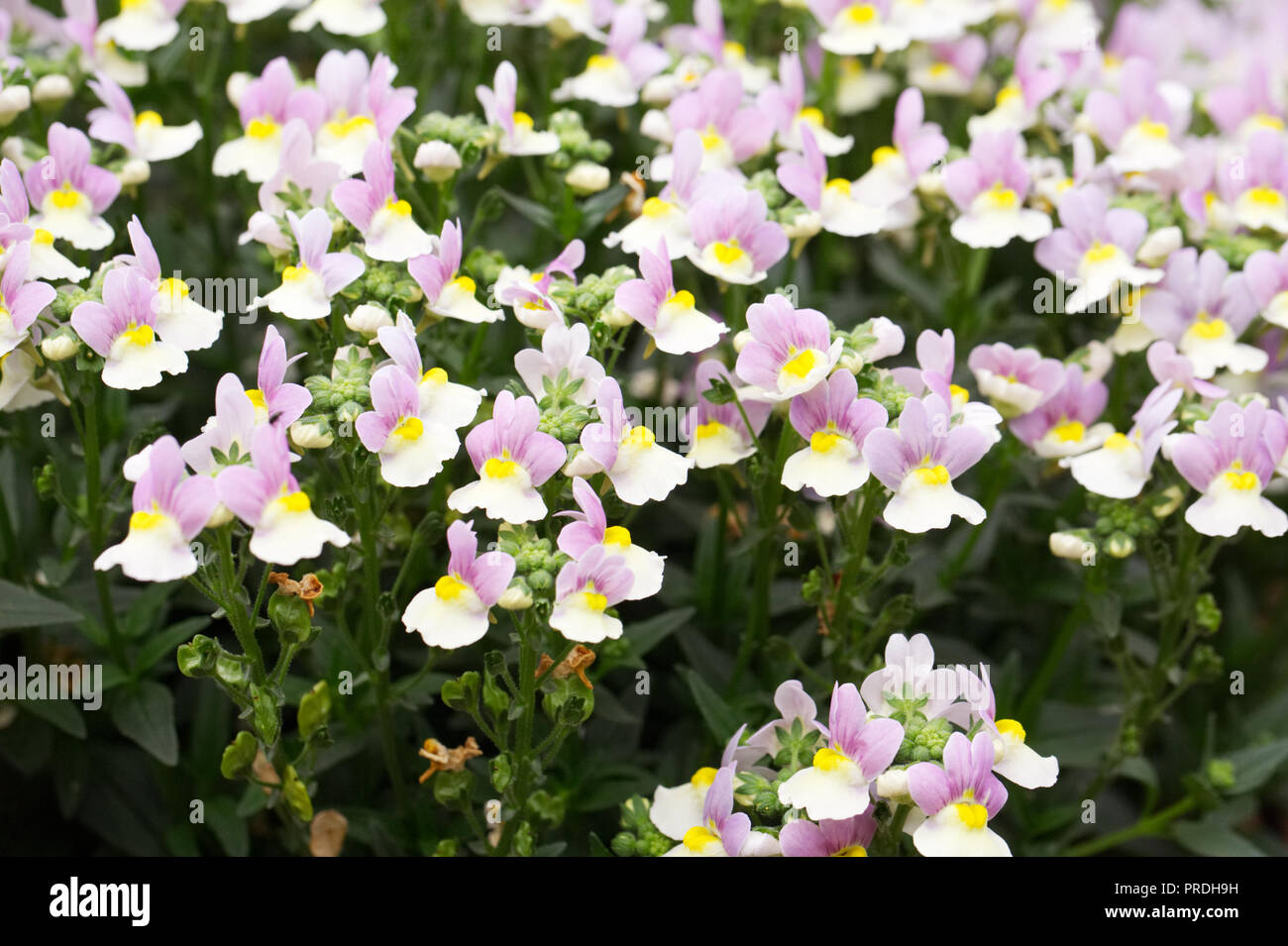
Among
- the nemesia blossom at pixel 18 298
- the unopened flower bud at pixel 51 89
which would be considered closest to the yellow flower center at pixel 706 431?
the nemesia blossom at pixel 18 298

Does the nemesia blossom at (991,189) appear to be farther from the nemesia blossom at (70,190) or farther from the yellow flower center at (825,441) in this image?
the nemesia blossom at (70,190)

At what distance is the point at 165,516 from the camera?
1771mm

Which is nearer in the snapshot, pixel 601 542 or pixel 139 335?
pixel 601 542

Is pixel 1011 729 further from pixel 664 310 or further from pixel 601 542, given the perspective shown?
pixel 664 310

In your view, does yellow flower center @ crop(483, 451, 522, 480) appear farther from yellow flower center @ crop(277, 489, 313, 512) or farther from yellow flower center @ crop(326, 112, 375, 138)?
yellow flower center @ crop(326, 112, 375, 138)

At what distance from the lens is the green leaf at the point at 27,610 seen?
2.09 meters

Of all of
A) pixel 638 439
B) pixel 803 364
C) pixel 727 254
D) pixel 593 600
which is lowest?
pixel 593 600

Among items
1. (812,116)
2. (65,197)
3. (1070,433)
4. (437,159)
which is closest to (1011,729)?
(1070,433)

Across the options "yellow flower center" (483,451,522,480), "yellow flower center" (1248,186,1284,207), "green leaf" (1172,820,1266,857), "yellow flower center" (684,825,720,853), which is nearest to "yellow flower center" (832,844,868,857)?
"yellow flower center" (684,825,720,853)

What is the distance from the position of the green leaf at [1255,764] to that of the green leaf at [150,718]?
2.01m

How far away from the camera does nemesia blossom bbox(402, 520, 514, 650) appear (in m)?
1.85

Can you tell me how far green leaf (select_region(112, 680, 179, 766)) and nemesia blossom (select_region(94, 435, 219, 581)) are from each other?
626mm

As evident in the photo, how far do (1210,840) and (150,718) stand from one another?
2049 millimetres
